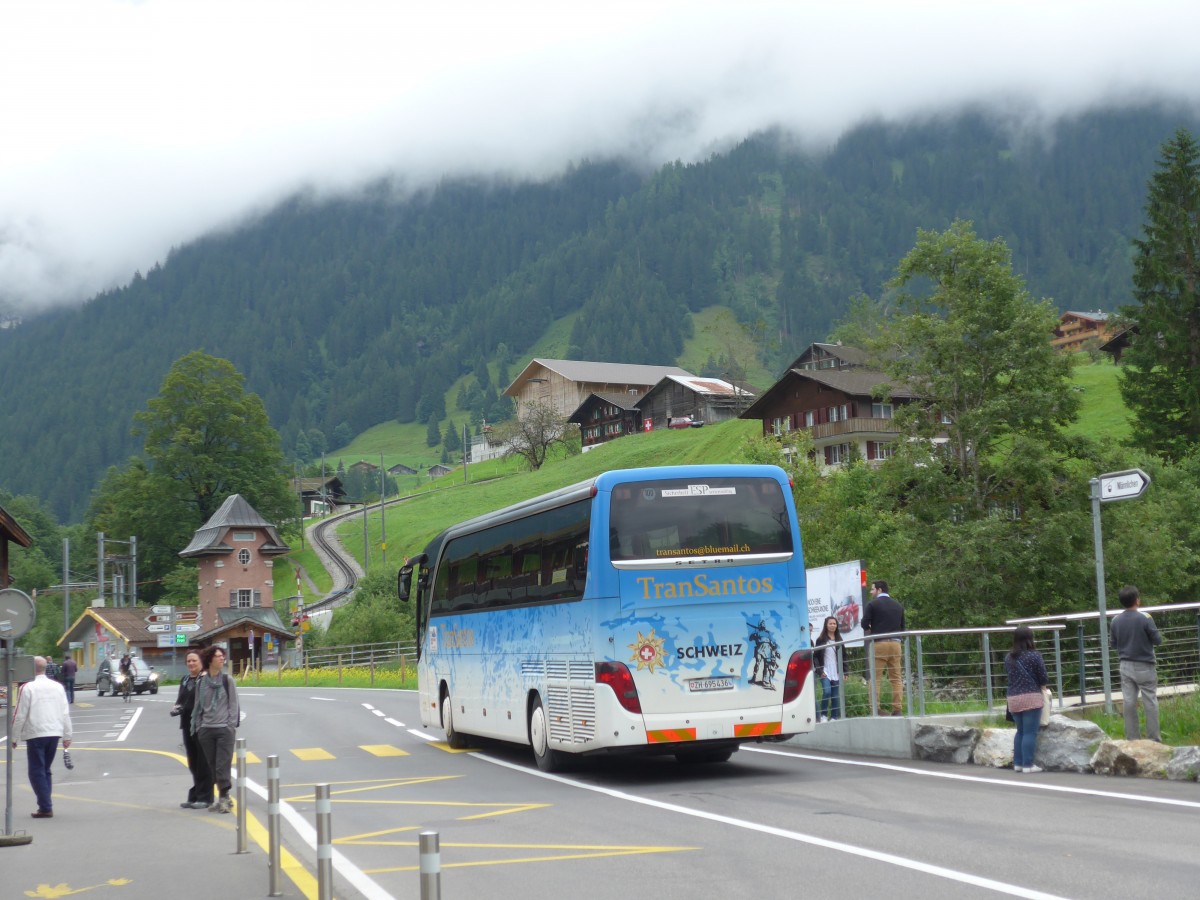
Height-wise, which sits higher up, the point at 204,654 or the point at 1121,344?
the point at 1121,344

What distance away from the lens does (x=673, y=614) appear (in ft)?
52.2

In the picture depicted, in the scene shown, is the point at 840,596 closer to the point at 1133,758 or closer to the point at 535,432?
the point at 1133,758

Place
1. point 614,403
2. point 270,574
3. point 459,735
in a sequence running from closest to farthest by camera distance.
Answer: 1. point 459,735
2. point 270,574
3. point 614,403

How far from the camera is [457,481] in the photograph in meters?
153

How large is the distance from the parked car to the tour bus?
45.3 m

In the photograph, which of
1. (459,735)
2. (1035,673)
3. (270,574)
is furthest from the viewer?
(270,574)

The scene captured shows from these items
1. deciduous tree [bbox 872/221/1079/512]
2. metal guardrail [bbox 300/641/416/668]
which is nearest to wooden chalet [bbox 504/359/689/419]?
metal guardrail [bbox 300/641/416/668]

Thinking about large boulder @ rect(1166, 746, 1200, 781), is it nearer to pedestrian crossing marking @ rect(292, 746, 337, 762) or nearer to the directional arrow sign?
the directional arrow sign

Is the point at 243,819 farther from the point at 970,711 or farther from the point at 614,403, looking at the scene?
the point at 614,403

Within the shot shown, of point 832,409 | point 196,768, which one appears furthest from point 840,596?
point 832,409

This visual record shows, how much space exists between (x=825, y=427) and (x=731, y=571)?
243ft

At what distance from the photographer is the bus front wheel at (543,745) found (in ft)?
57.9

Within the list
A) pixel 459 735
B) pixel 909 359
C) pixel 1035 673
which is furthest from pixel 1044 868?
pixel 909 359

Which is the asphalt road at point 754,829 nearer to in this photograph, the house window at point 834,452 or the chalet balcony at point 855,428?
the chalet balcony at point 855,428
